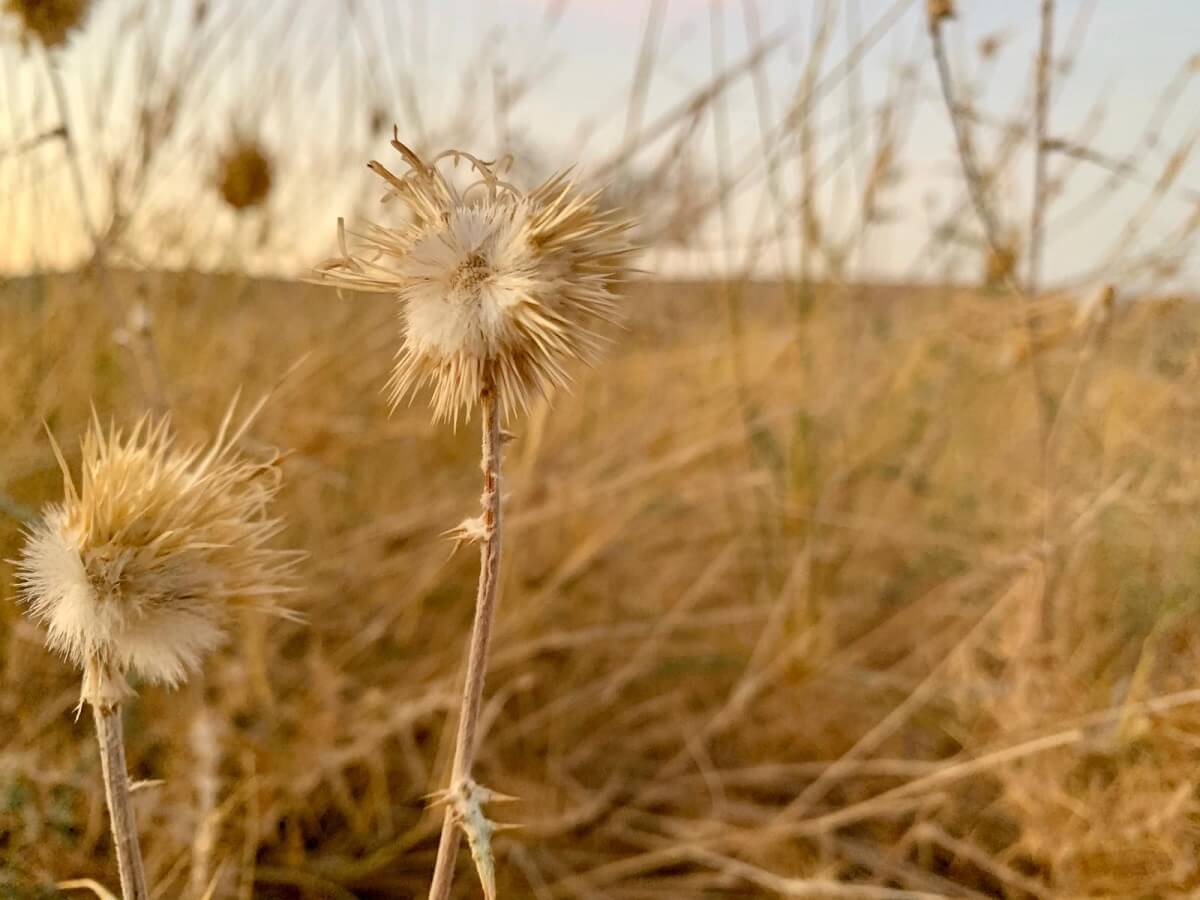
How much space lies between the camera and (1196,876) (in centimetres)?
84

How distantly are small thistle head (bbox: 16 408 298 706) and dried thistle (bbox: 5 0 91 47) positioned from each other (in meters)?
0.62

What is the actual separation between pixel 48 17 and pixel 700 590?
0.99m

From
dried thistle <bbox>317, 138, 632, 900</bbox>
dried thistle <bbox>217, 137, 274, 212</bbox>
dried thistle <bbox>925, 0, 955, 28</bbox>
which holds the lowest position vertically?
dried thistle <bbox>317, 138, 632, 900</bbox>

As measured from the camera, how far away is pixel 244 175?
1.44 m

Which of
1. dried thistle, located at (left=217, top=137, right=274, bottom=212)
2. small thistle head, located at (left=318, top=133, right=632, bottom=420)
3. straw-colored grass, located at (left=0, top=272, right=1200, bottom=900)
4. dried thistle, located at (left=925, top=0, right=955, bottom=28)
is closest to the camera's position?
small thistle head, located at (left=318, top=133, right=632, bottom=420)

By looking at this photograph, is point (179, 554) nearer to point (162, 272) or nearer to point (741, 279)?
point (741, 279)

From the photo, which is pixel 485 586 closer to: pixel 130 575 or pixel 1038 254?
pixel 130 575

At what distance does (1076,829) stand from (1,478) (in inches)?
45.9

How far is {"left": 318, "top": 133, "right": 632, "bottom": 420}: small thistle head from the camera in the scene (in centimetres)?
33

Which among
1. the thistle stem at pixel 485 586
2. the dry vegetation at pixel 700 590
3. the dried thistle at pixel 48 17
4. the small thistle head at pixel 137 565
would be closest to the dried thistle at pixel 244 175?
the dry vegetation at pixel 700 590

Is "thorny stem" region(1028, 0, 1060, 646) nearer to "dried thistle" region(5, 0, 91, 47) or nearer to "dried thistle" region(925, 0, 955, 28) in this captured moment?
"dried thistle" region(925, 0, 955, 28)

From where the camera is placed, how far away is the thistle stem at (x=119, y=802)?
37cm

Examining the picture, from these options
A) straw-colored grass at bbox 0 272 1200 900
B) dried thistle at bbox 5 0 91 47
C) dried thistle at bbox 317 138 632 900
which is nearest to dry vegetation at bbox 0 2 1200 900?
straw-colored grass at bbox 0 272 1200 900

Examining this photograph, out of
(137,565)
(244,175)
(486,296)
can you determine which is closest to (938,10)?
(486,296)
